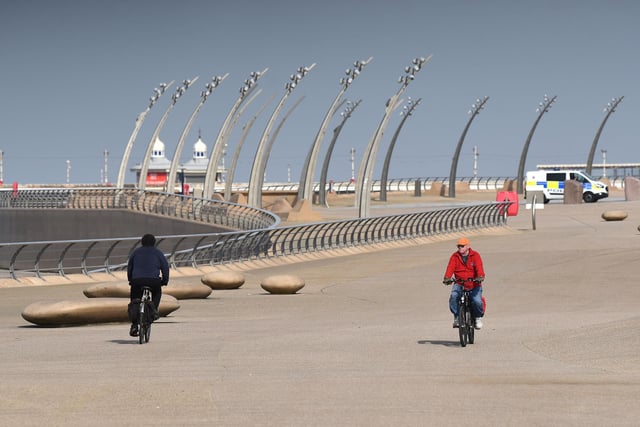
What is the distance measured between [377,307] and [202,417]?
492 inches

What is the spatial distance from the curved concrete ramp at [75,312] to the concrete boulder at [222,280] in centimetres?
792

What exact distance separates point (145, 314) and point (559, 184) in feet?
182

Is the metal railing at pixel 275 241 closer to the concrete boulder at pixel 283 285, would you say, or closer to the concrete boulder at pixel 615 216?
the concrete boulder at pixel 283 285

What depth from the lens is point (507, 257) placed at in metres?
34.2

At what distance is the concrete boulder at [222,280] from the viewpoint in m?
26.5

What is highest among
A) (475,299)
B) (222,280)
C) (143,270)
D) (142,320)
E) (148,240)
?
(148,240)

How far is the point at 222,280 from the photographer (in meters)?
26.5

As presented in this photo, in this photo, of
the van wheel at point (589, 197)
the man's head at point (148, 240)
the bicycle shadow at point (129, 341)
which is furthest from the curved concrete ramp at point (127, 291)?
the van wheel at point (589, 197)

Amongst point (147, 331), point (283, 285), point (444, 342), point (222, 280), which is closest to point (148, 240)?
point (147, 331)

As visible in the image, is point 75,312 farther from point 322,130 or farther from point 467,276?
point 322,130

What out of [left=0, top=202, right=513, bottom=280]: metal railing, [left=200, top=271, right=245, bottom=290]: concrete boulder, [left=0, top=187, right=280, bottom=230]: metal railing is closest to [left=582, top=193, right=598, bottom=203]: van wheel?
[left=0, top=187, right=280, bottom=230]: metal railing

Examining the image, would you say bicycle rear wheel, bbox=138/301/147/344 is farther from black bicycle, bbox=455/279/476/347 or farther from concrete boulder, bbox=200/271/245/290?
concrete boulder, bbox=200/271/245/290

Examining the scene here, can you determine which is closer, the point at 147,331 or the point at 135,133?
the point at 147,331

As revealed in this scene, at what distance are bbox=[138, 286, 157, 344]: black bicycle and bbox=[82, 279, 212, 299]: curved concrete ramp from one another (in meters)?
6.85
